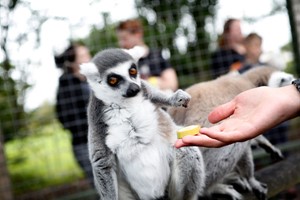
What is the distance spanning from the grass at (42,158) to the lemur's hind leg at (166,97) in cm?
222

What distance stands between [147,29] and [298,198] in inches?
92.5

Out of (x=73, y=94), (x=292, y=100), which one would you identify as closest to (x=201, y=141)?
(x=292, y=100)

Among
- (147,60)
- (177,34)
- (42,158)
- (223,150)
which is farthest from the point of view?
(177,34)

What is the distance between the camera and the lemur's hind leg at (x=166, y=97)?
89.8 inches

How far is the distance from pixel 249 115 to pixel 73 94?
247cm

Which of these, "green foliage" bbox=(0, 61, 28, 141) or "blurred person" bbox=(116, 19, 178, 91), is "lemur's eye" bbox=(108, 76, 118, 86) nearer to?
"blurred person" bbox=(116, 19, 178, 91)

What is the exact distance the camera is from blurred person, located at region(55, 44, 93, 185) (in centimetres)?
408

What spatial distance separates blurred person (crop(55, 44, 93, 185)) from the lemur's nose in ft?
6.02

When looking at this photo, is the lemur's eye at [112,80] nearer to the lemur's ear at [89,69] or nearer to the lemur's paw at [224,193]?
the lemur's ear at [89,69]

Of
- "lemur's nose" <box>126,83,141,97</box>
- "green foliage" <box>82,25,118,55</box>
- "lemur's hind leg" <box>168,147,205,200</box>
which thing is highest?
"green foliage" <box>82,25,118,55</box>

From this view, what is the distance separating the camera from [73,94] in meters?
4.13

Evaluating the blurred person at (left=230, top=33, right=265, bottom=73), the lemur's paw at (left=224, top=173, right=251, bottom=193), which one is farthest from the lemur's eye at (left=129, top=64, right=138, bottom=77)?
the blurred person at (left=230, top=33, right=265, bottom=73)

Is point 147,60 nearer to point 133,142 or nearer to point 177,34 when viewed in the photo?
point 177,34

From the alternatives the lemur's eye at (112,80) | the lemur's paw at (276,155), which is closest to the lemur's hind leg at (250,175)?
the lemur's paw at (276,155)
